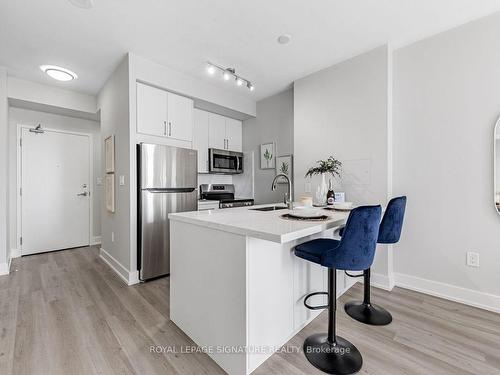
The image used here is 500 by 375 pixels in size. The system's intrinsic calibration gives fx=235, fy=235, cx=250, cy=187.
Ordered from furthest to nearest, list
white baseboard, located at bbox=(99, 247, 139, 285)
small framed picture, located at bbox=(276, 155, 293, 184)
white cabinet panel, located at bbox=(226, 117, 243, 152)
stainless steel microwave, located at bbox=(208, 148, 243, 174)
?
white cabinet panel, located at bbox=(226, 117, 243, 152), stainless steel microwave, located at bbox=(208, 148, 243, 174), small framed picture, located at bbox=(276, 155, 293, 184), white baseboard, located at bbox=(99, 247, 139, 285)

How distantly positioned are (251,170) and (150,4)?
9.04 ft

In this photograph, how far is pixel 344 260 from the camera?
1.35 m

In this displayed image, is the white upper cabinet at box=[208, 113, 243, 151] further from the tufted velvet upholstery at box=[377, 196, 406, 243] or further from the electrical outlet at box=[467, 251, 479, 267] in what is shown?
the electrical outlet at box=[467, 251, 479, 267]

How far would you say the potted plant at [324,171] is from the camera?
2.54 meters

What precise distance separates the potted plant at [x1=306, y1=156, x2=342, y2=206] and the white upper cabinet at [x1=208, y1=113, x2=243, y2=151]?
1851 millimetres

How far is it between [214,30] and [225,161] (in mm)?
2092

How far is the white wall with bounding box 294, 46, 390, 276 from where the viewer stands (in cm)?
249

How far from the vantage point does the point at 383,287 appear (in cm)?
246

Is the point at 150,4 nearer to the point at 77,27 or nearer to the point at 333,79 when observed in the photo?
the point at 77,27

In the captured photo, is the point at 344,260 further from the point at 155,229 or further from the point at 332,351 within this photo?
the point at 155,229

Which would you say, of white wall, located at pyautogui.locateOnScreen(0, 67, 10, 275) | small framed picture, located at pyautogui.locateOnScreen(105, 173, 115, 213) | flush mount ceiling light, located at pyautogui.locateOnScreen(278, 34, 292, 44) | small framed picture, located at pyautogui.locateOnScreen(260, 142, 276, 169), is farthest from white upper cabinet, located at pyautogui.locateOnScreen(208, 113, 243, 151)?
white wall, located at pyautogui.locateOnScreen(0, 67, 10, 275)

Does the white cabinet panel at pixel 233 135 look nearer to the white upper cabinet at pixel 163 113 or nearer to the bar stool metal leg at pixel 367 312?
the white upper cabinet at pixel 163 113

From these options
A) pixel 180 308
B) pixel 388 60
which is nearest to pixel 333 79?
pixel 388 60

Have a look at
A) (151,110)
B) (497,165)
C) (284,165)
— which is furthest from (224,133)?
(497,165)
